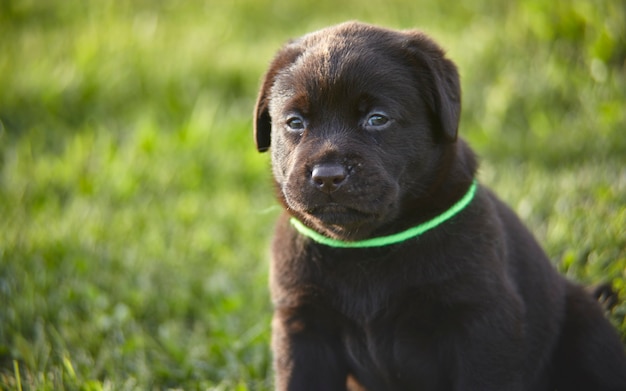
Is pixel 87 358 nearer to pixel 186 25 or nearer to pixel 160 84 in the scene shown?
pixel 160 84

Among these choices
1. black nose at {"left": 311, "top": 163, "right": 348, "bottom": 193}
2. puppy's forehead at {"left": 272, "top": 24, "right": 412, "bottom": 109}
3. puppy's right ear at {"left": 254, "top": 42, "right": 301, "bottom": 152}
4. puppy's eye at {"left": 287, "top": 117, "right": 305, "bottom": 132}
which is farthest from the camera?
puppy's right ear at {"left": 254, "top": 42, "right": 301, "bottom": 152}

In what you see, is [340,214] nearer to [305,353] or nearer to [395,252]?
[395,252]

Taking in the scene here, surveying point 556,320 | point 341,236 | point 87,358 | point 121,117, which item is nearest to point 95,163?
point 121,117

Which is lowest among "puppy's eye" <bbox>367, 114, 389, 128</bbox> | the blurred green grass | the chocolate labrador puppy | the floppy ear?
the blurred green grass

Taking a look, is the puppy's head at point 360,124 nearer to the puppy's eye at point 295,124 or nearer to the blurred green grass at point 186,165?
the puppy's eye at point 295,124

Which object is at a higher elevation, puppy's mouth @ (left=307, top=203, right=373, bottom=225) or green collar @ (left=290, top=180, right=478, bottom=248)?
puppy's mouth @ (left=307, top=203, right=373, bottom=225)

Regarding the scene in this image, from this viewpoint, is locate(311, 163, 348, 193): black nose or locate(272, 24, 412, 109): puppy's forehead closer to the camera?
locate(311, 163, 348, 193): black nose

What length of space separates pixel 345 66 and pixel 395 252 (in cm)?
66

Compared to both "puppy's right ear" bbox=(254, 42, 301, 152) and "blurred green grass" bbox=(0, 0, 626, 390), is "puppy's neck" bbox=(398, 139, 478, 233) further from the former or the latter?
"blurred green grass" bbox=(0, 0, 626, 390)

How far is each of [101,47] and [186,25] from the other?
3.58 ft

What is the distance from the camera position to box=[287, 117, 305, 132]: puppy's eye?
279cm

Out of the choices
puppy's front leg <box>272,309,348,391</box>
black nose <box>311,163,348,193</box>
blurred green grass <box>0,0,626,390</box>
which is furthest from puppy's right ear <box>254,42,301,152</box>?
blurred green grass <box>0,0,626,390</box>

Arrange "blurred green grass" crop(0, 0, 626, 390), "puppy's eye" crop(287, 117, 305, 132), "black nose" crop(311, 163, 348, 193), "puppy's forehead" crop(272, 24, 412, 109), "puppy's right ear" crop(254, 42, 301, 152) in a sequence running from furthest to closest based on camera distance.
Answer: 1. "blurred green grass" crop(0, 0, 626, 390)
2. "puppy's right ear" crop(254, 42, 301, 152)
3. "puppy's eye" crop(287, 117, 305, 132)
4. "puppy's forehead" crop(272, 24, 412, 109)
5. "black nose" crop(311, 163, 348, 193)

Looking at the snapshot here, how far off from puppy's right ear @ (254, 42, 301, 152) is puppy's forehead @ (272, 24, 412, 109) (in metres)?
0.05
